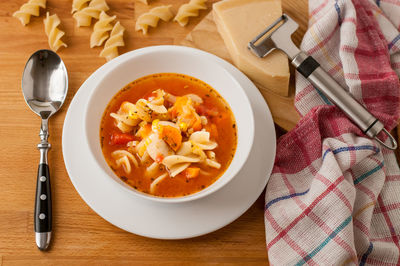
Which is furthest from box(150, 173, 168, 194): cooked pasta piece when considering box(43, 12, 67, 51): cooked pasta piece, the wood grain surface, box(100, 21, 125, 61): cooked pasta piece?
box(43, 12, 67, 51): cooked pasta piece

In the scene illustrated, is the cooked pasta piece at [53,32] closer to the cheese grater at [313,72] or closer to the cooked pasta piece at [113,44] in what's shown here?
the cooked pasta piece at [113,44]

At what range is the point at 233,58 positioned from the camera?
9.81 feet

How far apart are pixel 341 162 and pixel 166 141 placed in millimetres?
1071

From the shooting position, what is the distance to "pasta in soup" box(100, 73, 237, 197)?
244 cm

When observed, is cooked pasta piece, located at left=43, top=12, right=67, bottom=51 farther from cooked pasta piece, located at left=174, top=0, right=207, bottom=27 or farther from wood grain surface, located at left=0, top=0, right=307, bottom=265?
cooked pasta piece, located at left=174, top=0, right=207, bottom=27

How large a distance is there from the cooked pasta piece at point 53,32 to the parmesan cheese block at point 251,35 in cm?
110

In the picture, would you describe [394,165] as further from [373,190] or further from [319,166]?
[319,166]

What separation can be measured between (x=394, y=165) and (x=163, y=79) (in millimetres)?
1601

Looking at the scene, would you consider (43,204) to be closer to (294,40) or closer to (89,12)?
(89,12)

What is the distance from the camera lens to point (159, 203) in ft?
8.01

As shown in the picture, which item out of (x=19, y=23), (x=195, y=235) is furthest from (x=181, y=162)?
(x=19, y=23)

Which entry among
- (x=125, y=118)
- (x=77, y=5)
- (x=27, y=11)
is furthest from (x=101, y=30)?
(x=125, y=118)

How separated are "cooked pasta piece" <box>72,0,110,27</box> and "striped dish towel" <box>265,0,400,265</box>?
1.48 meters

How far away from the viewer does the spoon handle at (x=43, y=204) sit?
2.46 m
